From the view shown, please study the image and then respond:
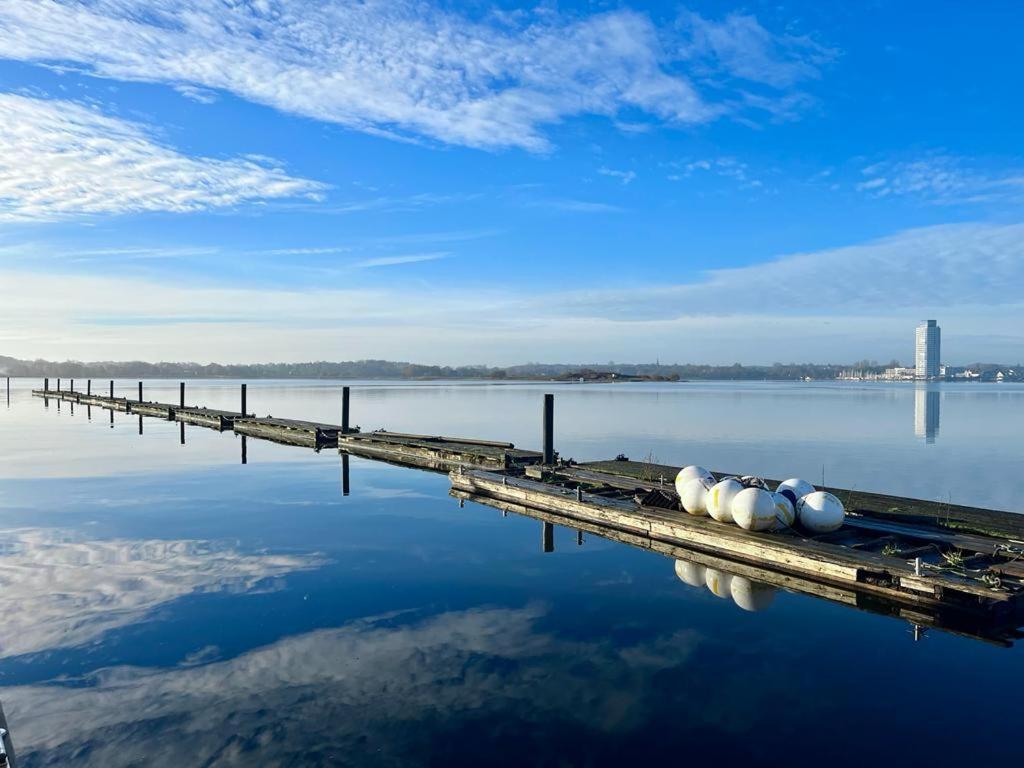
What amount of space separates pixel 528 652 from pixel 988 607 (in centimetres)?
673

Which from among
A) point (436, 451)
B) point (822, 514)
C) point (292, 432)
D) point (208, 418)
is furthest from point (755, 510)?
point (208, 418)

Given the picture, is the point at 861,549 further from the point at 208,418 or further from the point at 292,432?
the point at 208,418

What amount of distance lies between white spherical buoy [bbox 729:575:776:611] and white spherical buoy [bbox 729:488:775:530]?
1160 mm

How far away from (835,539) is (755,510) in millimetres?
1651

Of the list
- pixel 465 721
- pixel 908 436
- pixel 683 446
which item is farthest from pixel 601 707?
pixel 908 436

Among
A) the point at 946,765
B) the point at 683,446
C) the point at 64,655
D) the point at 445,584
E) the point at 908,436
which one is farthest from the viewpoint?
the point at 908,436

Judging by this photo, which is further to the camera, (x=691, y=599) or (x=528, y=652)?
(x=691, y=599)

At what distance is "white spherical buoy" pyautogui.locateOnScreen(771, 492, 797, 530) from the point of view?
1405 cm

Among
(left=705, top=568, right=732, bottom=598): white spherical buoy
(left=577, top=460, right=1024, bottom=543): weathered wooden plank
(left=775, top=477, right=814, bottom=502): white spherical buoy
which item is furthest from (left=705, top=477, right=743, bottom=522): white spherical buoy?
(left=577, top=460, right=1024, bottom=543): weathered wooden plank

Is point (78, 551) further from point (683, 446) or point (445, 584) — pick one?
point (683, 446)

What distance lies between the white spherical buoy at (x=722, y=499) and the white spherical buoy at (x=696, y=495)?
0.29 metres

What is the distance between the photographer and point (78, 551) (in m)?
15.3

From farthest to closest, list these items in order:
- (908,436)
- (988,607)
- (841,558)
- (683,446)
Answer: (908,436), (683,446), (841,558), (988,607)

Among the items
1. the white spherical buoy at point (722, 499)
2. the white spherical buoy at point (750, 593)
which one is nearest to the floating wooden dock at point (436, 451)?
the white spherical buoy at point (722, 499)
